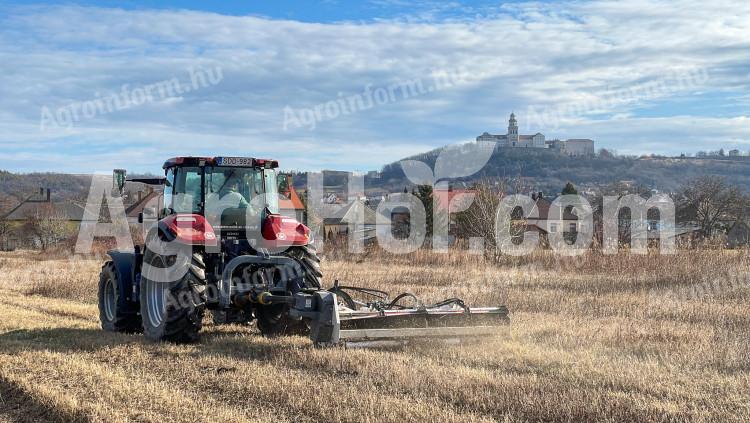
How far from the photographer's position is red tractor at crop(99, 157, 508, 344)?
27.6ft

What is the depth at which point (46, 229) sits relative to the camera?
5256cm

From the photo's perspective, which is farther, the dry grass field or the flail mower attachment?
the flail mower attachment

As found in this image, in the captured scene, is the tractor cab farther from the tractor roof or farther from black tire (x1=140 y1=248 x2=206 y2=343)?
black tire (x1=140 y1=248 x2=206 y2=343)

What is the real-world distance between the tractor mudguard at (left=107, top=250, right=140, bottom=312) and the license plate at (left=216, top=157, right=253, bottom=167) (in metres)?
1.99

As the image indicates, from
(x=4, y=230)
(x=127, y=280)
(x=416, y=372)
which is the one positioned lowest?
(x=4, y=230)

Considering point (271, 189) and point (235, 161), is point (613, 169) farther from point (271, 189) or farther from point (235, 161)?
point (235, 161)

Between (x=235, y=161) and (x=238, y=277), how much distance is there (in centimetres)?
153

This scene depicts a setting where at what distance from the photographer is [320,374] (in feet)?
22.8

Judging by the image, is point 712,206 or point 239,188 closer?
point 239,188

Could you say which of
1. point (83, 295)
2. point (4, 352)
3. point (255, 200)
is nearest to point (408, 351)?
point (255, 200)

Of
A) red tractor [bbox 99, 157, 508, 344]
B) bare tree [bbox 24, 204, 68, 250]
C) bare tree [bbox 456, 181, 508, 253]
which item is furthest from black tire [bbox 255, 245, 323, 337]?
bare tree [bbox 24, 204, 68, 250]

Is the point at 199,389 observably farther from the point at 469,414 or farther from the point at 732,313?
the point at 732,313

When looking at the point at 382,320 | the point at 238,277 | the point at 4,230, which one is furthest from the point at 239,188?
the point at 4,230

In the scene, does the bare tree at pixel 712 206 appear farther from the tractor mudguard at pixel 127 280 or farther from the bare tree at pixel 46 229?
the bare tree at pixel 46 229
